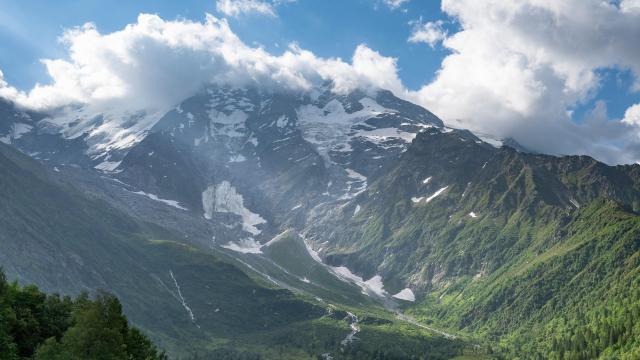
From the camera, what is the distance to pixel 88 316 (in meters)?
87.6

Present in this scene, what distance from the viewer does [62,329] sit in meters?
109

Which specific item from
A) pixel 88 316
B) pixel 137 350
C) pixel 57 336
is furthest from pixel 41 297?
pixel 88 316

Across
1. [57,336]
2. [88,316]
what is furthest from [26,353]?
[88,316]

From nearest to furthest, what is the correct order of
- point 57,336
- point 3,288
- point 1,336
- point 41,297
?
point 1,336, point 3,288, point 57,336, point 41,297

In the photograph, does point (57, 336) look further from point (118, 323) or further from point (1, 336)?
point (1, 336)

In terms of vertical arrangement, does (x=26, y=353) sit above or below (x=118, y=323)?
below

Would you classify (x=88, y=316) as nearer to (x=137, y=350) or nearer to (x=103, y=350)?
(x=103, y=350)

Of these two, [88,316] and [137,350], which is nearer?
[88,316]

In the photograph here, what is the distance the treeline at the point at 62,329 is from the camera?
8356 cm

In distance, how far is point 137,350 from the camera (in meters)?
111

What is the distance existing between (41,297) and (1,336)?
33.8 metres

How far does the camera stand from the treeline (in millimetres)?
83562

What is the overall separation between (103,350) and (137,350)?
25.3 m

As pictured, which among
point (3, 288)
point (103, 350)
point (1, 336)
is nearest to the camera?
point (1, 336)
